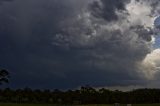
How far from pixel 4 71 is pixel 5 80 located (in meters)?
3.96

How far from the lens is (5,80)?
188 meters

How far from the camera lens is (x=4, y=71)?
Result: 189250 millimetres
